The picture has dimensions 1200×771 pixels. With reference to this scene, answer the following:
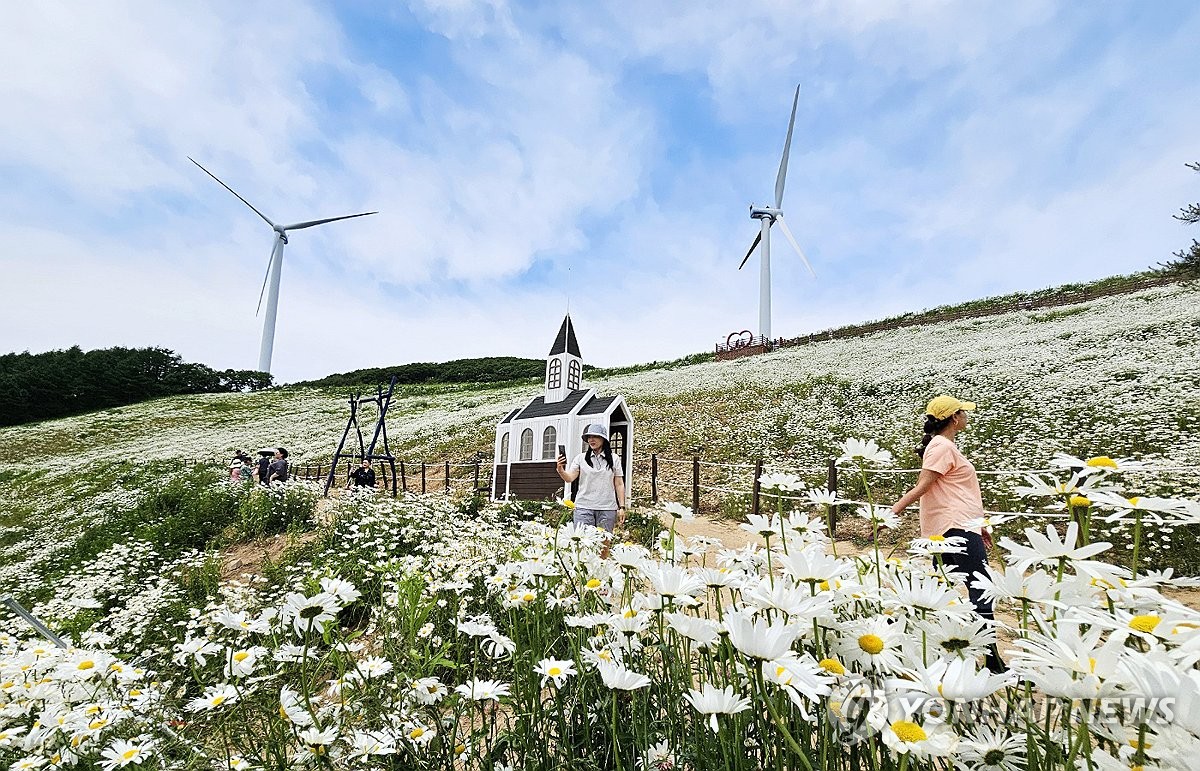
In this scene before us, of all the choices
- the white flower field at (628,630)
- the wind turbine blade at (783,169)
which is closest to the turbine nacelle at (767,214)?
the wind turbine blade at (783,169)

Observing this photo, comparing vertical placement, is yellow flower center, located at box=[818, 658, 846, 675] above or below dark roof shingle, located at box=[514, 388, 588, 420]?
below

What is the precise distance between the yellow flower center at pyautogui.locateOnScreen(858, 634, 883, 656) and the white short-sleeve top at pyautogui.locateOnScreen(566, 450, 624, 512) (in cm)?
476

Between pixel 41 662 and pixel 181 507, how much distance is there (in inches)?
433

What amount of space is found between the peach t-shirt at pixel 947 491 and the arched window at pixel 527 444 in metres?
11.4

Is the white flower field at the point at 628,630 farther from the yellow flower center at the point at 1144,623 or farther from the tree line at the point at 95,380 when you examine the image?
the tree line at the point at 95,380

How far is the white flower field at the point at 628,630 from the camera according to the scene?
109cm

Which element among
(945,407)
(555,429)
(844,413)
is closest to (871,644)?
(945,407)

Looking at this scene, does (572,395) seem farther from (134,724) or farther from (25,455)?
(25,455)

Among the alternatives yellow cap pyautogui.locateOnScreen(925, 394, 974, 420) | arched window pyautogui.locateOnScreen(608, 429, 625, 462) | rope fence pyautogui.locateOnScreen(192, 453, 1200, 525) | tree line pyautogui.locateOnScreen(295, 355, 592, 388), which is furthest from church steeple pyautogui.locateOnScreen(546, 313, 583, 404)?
tree line pyautogui.locateOnScreen(295, 355, 592, 388)

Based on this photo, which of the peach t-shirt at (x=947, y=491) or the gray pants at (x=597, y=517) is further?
the gray pants at (x=597, y=517)

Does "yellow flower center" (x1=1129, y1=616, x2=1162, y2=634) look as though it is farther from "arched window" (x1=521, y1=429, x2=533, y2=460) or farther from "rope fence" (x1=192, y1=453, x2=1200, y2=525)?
"arched window" (x1=521, y1=429, x2=533, y2=460)

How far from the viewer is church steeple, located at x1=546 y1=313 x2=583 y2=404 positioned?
1542 centimetres

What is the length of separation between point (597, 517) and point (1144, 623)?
5325mm

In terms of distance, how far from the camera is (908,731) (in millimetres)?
1017
